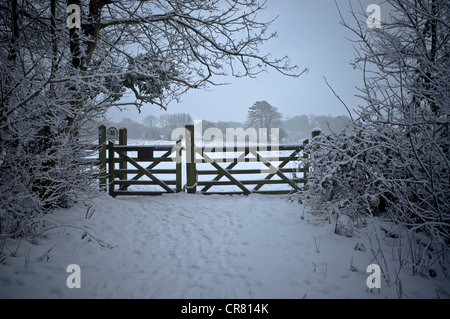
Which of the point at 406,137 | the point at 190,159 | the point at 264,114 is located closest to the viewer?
the point at 406,137

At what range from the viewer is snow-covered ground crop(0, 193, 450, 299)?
2162 mm

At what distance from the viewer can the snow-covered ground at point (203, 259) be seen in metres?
2.16

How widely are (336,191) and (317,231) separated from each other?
0.80 metres

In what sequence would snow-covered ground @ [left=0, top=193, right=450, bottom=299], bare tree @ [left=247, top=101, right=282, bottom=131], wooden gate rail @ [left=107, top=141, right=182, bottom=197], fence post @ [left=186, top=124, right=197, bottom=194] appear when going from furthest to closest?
bare tree @ [left=247, top=101, right=282, bottom=131] → fence post @ [left=186, top=124, right=197, bottom=194] → wooden gate rail @ [left=107, top=141, right=182, bottom=197] → snow-covered ground @ [left=0, top=193, right=450, bottom=299]

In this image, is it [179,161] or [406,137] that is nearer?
[406,137]

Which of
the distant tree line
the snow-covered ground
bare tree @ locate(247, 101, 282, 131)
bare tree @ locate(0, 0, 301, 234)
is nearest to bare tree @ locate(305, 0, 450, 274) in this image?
the snow-covered ground

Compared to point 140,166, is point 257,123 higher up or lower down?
higher up

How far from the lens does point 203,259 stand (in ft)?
9.46

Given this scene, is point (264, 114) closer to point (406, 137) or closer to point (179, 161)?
point (179, 161)

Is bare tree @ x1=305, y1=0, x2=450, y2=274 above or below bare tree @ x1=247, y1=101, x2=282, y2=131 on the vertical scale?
below

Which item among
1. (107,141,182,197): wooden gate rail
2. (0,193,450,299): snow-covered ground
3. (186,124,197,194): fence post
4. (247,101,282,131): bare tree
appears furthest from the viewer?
(247,101,282,131): bare tree

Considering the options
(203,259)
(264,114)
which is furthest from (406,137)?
(264,114)

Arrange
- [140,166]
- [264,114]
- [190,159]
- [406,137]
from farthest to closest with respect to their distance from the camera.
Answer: [264,114]
[190,159]
[140,166]
[406,137]

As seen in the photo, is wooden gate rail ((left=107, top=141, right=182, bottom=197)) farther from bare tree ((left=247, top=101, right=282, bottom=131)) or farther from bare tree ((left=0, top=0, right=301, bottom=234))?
bare tree ((left=247, top=101, right=282, bottom=131))
